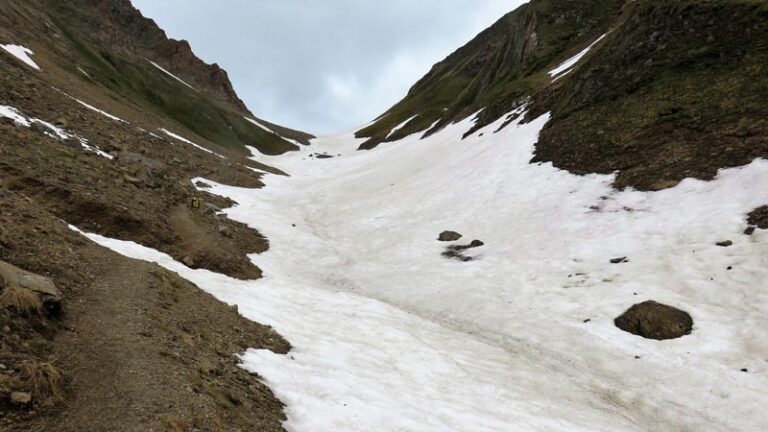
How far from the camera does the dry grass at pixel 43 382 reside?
5246 mm

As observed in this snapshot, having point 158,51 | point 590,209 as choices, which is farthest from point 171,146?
point 158,51

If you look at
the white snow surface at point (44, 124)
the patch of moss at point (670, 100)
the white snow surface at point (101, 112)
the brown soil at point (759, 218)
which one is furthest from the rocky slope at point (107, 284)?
the patch of moss at point (670, 100)

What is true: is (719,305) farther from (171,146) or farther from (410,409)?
(171,146)

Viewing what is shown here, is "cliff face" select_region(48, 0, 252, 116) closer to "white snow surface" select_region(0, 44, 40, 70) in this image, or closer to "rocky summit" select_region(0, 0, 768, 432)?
"white snow surface" select_region(0, 44, 40, 70)

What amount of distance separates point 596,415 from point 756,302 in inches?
237

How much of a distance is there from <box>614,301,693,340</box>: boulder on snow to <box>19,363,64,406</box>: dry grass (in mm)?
12790

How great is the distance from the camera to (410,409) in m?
8.77

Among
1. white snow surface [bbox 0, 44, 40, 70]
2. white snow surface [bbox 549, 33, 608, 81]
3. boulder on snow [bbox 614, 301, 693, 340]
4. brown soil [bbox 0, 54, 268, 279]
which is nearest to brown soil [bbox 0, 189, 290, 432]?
brown soil [bbox 0, 54, 268, 279]

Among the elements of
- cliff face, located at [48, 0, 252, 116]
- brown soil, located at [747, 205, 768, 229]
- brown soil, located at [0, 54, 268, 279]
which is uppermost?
cliff face, located at [48, 0, 252, 116]

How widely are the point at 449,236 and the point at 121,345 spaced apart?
15.9 meters

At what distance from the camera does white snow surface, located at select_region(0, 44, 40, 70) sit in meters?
33.0

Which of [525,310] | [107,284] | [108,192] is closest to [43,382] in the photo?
[107,284]

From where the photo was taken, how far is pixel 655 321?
12.2m

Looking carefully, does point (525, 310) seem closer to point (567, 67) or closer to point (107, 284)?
point (107, 284)
